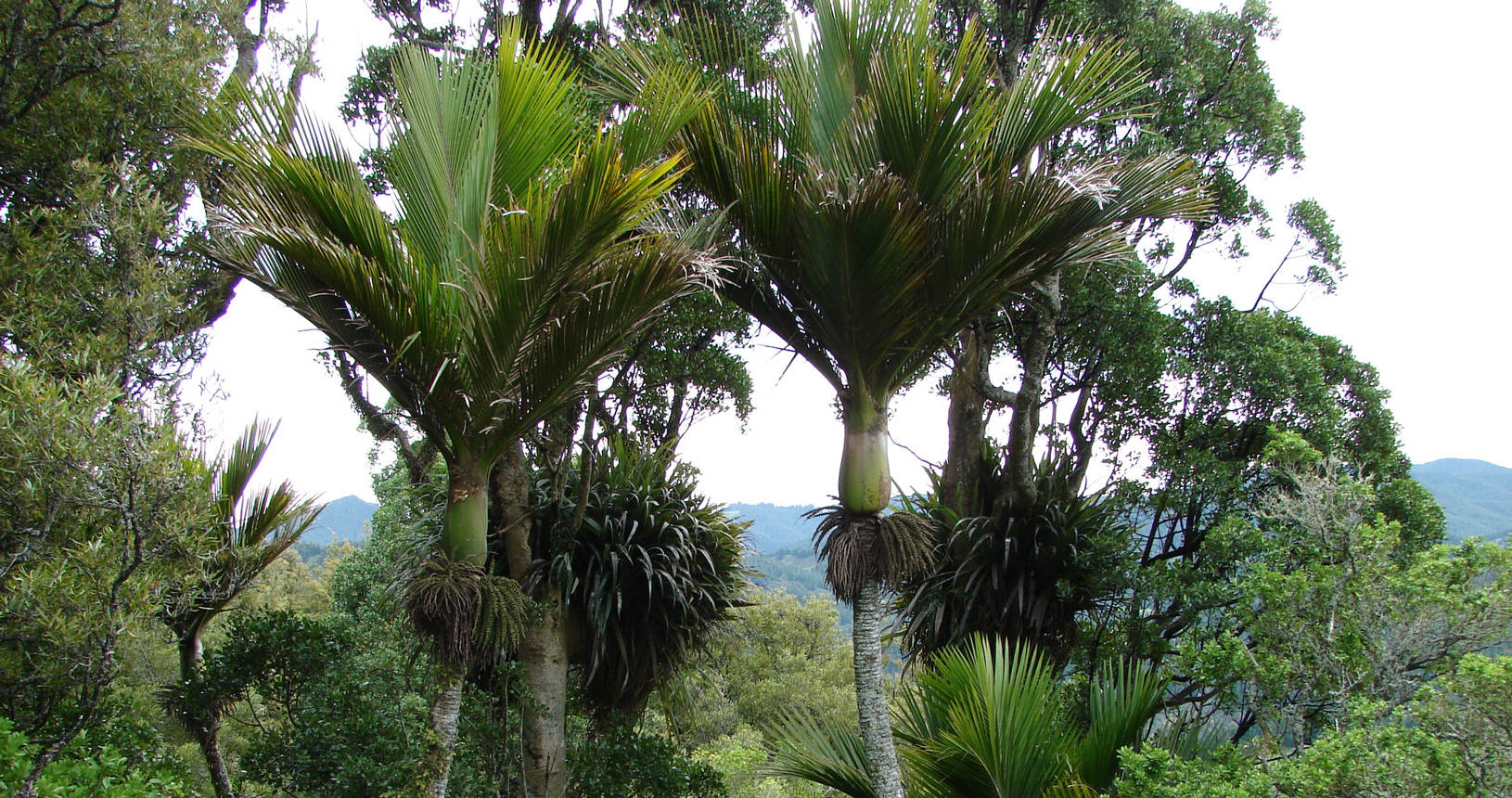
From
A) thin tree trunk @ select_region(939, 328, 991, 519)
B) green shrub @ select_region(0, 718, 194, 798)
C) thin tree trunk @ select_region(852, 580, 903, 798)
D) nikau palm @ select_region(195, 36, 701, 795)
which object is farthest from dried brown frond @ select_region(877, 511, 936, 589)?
thin tree trunk @ select_region(939, 328, 991, 519)

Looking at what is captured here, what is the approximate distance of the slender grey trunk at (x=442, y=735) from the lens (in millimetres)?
3826

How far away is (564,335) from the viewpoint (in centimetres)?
354

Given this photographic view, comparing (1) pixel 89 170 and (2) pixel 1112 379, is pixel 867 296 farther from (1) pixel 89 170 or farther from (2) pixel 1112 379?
(2) pixel 1112 379

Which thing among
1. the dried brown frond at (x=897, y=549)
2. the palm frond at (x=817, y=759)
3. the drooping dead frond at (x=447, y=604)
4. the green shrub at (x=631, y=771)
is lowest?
the green shrub at (x=631, y=771)

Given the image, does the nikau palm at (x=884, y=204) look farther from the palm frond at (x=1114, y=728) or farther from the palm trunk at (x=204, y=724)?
the palm trunk at (x=204, y=724)

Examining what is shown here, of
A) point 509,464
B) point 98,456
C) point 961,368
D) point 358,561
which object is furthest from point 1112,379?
point 358,561

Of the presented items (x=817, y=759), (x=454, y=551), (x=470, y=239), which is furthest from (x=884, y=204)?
(x=817, y=759)

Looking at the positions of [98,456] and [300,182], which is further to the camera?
[300,182]

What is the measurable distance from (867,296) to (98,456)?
9.52 ft

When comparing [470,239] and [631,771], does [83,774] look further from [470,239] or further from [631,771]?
[631,771]

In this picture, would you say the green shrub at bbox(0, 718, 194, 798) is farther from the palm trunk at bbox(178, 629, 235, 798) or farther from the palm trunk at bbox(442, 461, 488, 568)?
the palm trunk at bbox(442, 461, 488, 568)

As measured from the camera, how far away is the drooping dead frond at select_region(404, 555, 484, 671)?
11.5ft

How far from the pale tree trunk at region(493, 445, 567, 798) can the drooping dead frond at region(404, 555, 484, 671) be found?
0.78m

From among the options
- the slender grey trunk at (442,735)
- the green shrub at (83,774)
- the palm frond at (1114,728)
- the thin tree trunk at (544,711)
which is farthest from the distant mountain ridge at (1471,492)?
the green shrub at (83,774)
